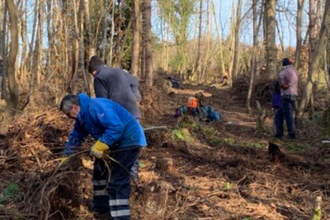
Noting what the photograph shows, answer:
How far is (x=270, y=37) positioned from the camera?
1638 centimetres

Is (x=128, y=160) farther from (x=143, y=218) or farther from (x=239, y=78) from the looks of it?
(x=239, y=78)

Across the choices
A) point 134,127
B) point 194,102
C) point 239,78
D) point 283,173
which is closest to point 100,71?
point 134,127

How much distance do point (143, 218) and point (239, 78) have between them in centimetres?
1569

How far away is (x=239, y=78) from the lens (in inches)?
792

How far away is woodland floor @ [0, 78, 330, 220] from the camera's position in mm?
4930

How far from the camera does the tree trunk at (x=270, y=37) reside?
1584 centimetres

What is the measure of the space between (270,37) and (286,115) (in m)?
6.90

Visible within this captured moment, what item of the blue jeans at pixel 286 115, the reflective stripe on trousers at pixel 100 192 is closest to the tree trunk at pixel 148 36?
the blue jeans at pixel 286 115

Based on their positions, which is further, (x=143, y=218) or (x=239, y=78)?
(x=239, y=78)

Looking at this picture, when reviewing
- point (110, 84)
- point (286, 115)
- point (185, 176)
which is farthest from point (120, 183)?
point (286, 115)

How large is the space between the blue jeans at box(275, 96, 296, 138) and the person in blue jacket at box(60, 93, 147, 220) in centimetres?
619

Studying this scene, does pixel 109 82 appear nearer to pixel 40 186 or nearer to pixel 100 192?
pixel 100 192

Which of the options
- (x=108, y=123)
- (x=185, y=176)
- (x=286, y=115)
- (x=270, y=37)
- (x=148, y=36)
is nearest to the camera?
(x=108, y=123)

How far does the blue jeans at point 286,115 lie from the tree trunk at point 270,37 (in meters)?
6.41
